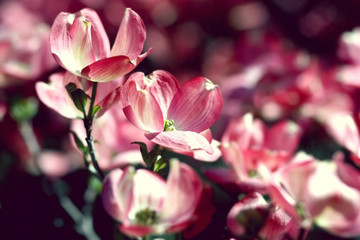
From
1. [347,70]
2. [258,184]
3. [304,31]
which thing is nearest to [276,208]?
[258,184]

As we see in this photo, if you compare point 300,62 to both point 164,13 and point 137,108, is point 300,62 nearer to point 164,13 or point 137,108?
point 164,13

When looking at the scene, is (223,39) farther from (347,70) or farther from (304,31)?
(347,70)

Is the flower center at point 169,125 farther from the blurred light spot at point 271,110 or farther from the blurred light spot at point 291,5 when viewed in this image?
the blurred light spot at point 291,5

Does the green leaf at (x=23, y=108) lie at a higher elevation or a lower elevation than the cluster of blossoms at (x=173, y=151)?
lower

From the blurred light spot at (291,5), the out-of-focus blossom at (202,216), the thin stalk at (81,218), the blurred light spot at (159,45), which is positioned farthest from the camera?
the blurred light spot at (291,5)

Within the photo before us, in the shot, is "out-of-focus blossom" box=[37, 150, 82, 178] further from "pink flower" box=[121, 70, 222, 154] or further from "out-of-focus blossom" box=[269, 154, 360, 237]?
"out-of-focus blossom" box=[269, 154, 360, 237]

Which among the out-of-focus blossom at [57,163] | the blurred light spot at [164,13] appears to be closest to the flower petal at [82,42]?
the out-of-focus blossom at [57,163]

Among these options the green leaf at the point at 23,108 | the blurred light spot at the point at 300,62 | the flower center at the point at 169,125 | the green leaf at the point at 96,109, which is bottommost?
the blurred light spot at the point at 300,62
